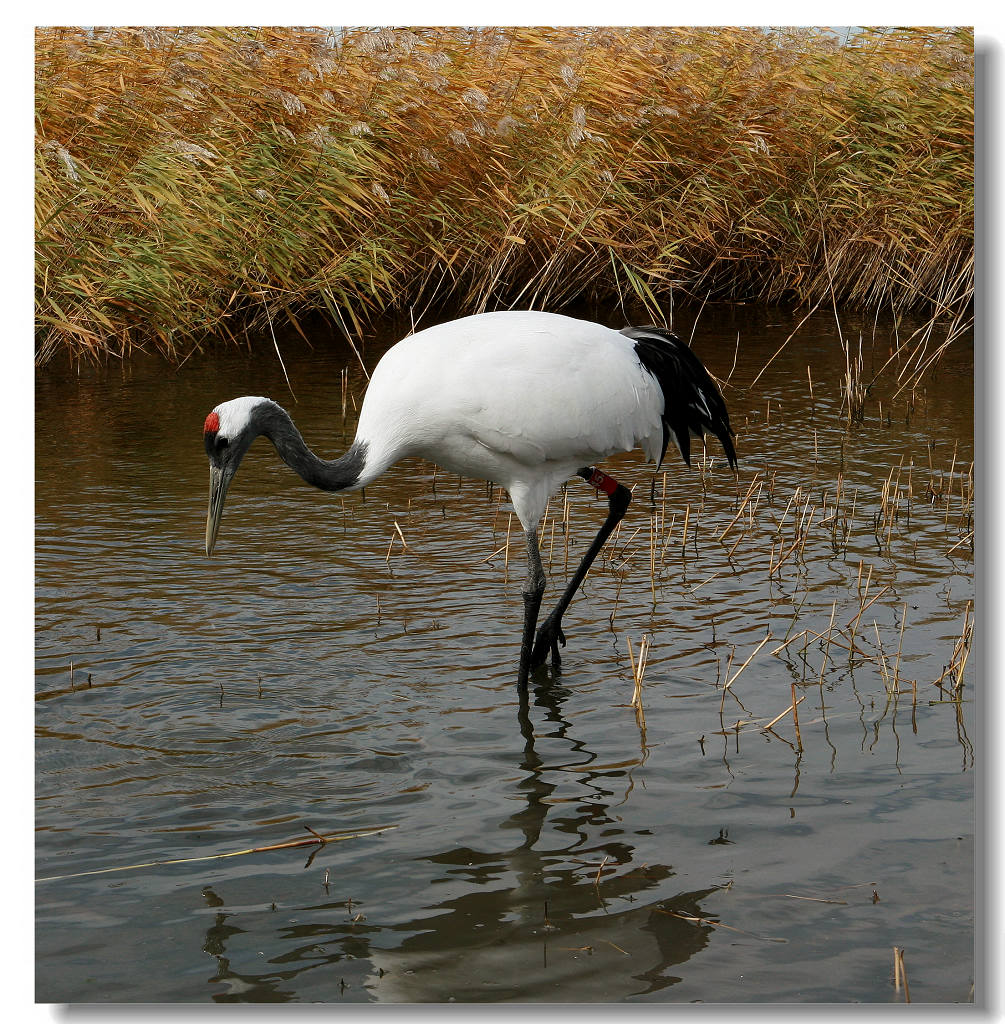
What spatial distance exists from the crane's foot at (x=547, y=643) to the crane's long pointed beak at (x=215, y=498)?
1.00 meters

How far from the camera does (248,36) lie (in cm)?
473

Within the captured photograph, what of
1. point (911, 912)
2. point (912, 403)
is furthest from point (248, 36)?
point (912, 403)

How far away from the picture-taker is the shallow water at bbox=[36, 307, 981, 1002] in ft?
9.75

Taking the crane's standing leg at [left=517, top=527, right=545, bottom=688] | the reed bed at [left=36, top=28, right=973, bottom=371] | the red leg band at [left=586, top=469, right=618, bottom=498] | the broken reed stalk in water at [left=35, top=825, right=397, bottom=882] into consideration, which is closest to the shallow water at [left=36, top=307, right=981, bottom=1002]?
the broken reed stalk in water at [left=35, top=825, right=397, bottom=882]

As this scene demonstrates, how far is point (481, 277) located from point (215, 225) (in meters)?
1.15

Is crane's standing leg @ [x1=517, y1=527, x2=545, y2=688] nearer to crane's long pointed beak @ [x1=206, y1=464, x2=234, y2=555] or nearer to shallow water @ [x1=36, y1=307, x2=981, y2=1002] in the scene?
shallow water @ [x1=36, y1=307, x2=981, y2=1002]

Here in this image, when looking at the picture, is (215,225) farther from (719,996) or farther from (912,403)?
(719,996)

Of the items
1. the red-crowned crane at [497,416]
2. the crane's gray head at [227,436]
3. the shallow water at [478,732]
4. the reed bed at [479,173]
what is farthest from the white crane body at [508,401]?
the reed bed at [479,173]

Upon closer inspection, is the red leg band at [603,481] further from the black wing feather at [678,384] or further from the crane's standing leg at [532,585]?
the crane's standing leg at [532,585]

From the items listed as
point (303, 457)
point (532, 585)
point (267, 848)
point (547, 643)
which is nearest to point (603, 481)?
point (532, 585)

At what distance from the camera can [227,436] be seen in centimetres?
408

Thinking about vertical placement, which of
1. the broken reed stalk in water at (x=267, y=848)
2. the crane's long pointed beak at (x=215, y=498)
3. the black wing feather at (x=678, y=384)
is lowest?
the broken reed stalk in water at (x=267, y=848)

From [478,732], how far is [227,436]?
42.2 inches

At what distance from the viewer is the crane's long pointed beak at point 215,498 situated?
4.12m
